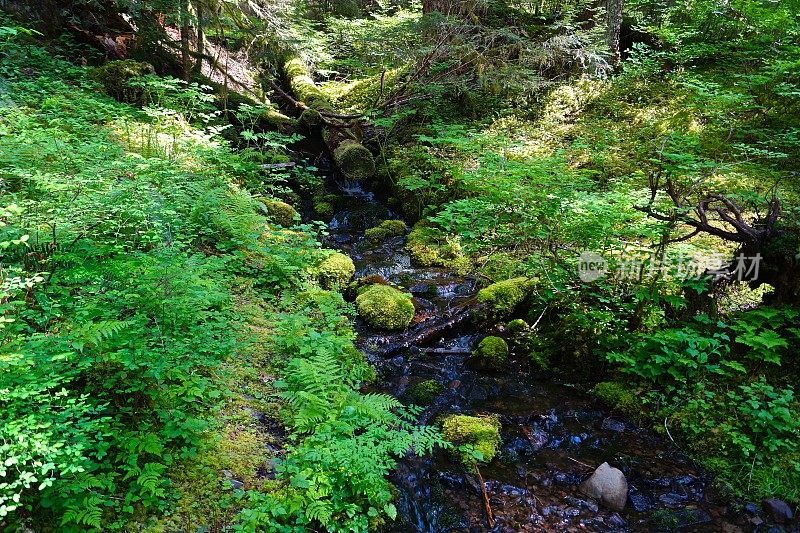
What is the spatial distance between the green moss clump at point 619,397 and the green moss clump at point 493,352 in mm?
1198

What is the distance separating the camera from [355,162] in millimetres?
11070

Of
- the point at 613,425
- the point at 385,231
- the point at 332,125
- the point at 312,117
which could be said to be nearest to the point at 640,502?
the point at 613,425

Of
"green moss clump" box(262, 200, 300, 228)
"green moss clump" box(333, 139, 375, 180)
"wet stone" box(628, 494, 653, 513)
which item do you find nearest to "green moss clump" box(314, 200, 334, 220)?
"green moss clump" box(333, 139, 375, 180)

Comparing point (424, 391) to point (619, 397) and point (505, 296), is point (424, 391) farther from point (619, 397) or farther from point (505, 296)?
point (619, 397)

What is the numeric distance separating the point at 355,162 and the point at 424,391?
731 cm

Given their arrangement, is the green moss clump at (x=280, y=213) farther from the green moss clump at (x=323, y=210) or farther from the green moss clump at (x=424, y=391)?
the green moss clump at (x=424, y=391)

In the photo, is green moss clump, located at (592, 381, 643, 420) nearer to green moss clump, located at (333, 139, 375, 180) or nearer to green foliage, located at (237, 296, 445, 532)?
green foliage, located at (237, 296, 445, 532)

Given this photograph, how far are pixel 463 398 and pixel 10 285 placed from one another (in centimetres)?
454

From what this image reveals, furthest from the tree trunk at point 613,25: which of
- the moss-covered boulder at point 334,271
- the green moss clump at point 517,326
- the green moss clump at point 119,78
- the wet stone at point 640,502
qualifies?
the green moss clump at point 119,78

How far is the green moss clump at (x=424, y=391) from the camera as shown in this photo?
525 centimetres

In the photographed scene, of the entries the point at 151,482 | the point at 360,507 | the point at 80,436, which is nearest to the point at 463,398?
the point at 360,507

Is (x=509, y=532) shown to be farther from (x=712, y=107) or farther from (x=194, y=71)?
(x=194, y=71)

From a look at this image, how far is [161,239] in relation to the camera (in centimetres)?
468

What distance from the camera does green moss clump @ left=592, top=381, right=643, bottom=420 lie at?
5020 mm
